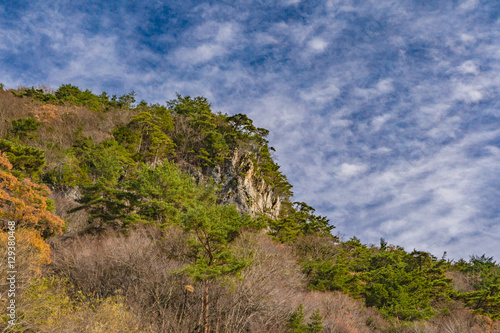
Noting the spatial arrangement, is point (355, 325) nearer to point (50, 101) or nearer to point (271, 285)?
point (271, 285)

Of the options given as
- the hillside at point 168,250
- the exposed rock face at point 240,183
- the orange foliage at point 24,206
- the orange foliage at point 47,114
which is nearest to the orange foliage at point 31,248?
the hillside at point 168,250

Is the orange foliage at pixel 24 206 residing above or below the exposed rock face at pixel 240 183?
below

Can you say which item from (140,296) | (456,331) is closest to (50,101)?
(140,296)

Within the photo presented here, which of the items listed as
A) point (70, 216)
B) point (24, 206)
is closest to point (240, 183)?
point (70, 216)

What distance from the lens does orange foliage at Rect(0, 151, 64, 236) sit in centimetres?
1228

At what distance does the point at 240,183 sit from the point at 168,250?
73.6 ft

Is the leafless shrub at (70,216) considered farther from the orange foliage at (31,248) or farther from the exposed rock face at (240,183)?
the exposed rock face at (240,183)

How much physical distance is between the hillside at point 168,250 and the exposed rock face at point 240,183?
0.22 m

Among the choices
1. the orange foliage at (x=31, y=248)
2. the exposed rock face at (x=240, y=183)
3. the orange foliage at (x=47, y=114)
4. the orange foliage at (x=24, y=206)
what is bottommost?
the orange foliage at (x=31, y=248)

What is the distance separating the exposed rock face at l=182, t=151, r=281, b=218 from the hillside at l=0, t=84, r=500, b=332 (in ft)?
0.73

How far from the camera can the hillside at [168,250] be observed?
12.3 meters

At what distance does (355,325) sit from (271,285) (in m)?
7.70

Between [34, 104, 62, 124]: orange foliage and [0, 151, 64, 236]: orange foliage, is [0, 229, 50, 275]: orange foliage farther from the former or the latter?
[34, 104, 62, 124]: orange foliage

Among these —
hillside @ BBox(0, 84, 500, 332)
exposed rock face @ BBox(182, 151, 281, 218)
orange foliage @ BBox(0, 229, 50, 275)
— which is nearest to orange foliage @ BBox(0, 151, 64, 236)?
hillside @ BBox(0, 84, 500, 332)
